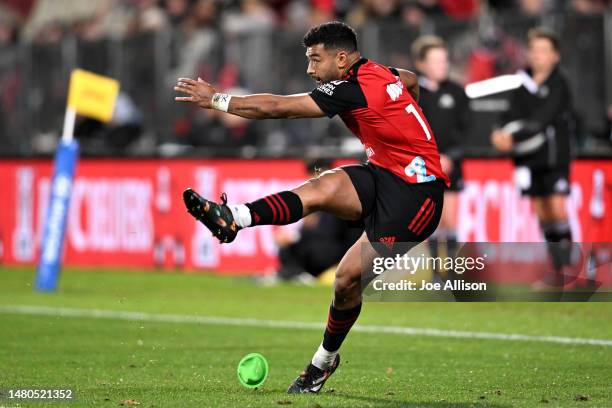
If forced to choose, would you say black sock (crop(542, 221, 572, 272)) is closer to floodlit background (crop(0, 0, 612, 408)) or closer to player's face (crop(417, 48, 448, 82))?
floodlit background (crop(0, 0, 612, 408))

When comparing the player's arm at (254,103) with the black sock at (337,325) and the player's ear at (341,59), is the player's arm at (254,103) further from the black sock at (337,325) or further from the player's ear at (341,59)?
the black sock at (337,325)

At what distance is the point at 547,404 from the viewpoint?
7.68 meters

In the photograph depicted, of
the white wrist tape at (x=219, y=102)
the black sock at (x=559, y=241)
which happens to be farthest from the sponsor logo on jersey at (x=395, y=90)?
the black sock at (x=559, y=241)

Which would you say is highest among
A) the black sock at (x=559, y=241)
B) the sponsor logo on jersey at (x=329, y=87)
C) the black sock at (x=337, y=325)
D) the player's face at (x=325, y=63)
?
the player's face at (x=325, y=63)

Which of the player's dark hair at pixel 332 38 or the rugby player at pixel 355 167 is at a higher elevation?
the player's dark hair at pixel 332 38

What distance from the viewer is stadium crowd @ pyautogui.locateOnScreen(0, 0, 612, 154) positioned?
1662 cm

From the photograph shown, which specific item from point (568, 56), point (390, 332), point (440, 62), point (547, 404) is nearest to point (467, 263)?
point (547, 404)

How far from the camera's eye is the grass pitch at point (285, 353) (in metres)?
8.09

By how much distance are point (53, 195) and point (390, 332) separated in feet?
19.7

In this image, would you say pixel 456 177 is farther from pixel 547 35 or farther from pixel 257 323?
pixel 257 323

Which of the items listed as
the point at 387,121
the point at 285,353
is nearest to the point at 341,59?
the point at 387,121

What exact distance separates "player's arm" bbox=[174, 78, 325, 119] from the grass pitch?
5.53 ft

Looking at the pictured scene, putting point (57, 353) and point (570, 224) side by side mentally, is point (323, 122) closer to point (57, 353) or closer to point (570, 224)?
point (570, 224)

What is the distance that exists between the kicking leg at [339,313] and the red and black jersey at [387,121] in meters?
0.52
